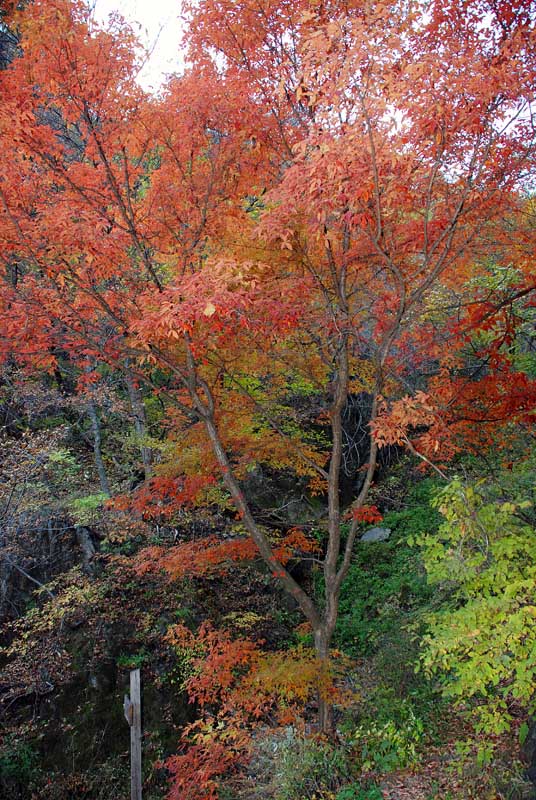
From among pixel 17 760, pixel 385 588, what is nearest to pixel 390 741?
pixel 385 588

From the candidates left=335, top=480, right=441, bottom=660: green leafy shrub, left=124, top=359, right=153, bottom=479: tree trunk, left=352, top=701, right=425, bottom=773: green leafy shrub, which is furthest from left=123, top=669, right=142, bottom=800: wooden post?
left=124, top=359, right=153, bottom=479: tree trunk

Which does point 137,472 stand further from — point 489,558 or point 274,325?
point 489,558

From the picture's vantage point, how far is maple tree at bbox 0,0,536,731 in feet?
13.1

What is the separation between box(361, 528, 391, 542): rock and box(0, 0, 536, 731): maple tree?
5.52 meters

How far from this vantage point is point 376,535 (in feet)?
37.9

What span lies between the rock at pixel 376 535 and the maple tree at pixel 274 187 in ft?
18.1

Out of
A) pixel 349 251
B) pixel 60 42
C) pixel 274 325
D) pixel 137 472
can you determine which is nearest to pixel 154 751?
pixel 137 472

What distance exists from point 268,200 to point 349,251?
132cm

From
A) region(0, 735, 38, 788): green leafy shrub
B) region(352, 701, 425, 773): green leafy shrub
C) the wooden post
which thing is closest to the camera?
region(352, 701, 425, 773): green leafy shrub

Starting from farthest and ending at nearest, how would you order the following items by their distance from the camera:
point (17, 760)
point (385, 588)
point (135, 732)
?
point (385, 588) < point (17, 760) < point (135, 732)

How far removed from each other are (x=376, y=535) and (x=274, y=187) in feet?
27.4

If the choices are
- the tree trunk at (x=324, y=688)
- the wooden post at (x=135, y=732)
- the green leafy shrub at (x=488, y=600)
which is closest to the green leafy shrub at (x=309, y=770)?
the tree trunk at (x=324, y=688)

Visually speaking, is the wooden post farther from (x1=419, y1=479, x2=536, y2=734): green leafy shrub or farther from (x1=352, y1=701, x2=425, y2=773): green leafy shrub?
(x1=419, y1=479, x2=536, y2=734): green leafy shrub

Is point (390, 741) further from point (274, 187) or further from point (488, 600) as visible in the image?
point (274, 187)
